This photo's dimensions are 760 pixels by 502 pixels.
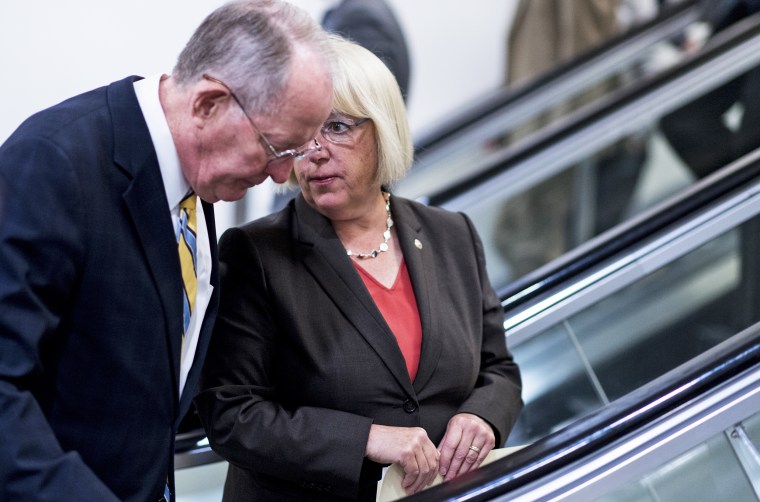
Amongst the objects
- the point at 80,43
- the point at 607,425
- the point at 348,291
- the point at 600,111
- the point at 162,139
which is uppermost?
the point at 80,43

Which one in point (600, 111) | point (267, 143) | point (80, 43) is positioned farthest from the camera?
point (80, 43)

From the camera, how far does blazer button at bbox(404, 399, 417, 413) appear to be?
227 cm

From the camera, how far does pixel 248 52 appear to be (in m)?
1.72

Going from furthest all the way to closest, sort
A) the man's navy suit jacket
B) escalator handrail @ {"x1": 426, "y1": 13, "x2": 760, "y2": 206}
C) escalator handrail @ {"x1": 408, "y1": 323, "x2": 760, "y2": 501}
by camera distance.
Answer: escalator handrail @ {"x1": 426, "y1": 13, "x2": 760, "y2": 206}, escalator handrail @ {"x1": 408, "y1": 323, "x2": 760, "y2": 501}, the man's navy suit jacket

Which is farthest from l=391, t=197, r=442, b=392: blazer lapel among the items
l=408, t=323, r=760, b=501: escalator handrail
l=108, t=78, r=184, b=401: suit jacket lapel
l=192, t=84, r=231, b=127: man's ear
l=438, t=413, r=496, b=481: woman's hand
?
l=192, t=84, r=231, b=127: man's ear

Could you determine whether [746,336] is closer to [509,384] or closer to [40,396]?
[509,384]

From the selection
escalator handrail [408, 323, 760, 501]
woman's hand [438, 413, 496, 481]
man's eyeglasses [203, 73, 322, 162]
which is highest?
man's eyeglasses [203, 73, 322, 162]

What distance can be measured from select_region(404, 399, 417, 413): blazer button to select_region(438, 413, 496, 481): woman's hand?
10cm

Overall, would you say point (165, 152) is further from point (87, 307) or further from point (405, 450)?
point (405, 450)

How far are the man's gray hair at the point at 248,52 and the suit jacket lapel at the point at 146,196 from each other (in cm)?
11

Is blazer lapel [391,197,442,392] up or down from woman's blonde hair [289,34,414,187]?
down

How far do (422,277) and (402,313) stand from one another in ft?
0.34

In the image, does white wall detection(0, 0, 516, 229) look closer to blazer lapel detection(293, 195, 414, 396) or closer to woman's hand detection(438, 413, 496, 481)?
blazer lapel detection(293, 195, 414, 396)

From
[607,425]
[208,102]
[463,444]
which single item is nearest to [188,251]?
[208,102]
